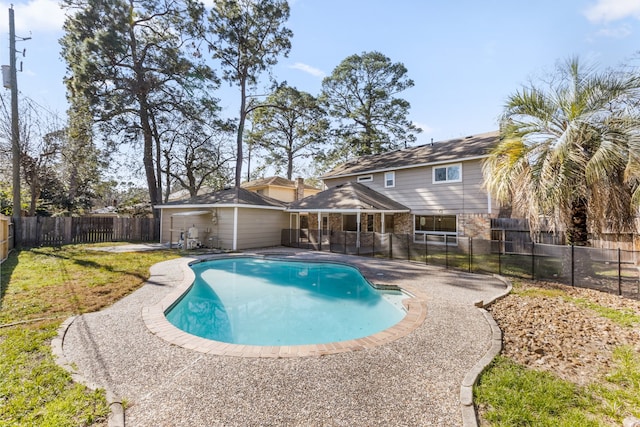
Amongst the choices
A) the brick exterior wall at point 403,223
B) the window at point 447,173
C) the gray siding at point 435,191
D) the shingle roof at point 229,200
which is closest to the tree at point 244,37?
the shingle roof at point 229,200

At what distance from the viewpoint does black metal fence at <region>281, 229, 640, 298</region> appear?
24.2ft

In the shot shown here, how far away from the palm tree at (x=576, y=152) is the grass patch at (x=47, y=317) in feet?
32.0

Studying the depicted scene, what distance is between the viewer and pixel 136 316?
17.5 feet

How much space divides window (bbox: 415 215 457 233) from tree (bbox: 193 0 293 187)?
1305 centimetres

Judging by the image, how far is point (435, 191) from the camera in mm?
15766

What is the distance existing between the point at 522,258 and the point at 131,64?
25.6 metres

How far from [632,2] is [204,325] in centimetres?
1307

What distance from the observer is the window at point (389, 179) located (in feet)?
58.1

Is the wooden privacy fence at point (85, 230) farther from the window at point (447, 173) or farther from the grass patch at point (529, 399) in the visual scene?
the grass patch at point (529, 399)

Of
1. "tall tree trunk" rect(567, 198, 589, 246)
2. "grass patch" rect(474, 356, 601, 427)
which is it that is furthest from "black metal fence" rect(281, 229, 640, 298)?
"grass patch" rect(474, 356, 601, 427)

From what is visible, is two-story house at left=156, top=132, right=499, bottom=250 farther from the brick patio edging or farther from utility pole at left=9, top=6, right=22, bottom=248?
the brick patio edging

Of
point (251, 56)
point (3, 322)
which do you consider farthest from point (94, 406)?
point (251, 56)

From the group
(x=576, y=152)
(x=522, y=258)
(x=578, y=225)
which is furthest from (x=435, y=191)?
(x=576, y=152)

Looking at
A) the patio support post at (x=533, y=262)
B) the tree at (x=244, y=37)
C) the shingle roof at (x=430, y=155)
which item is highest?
the tree at (x=244, y=37)
